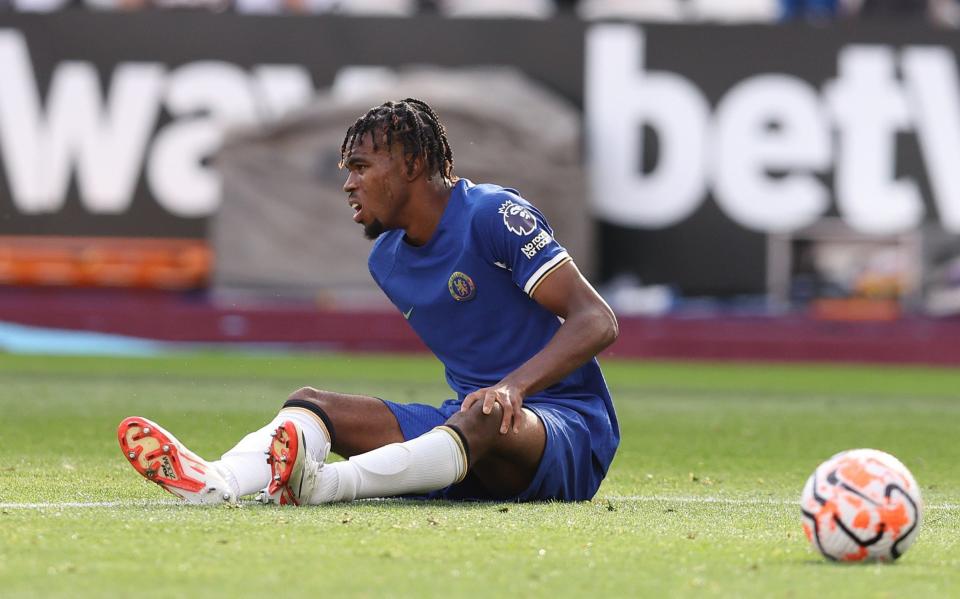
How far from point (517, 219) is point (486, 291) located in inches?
12.0

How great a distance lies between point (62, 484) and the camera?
22.5 feet

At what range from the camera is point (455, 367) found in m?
6.60

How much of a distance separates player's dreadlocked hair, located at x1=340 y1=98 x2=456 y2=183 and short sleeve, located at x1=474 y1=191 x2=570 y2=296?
0.28 metres

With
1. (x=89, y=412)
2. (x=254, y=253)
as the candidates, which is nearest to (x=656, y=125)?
(x=254, y=253)

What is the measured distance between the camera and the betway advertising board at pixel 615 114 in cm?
2119

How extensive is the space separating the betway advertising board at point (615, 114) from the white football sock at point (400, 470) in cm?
1556

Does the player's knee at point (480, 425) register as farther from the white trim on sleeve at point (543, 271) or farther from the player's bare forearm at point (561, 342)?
the white trim on sleeve at point (543, 271)

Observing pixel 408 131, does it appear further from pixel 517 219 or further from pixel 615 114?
pixel 615 114

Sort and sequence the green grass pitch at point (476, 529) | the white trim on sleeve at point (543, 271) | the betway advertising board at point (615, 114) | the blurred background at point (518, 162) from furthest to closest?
the betway advertising board at point (615, 114)
the blurred background at point (518, 162)
the white trim on sleeve at point (543, 271)
the green grass pitch at point (476, 529)

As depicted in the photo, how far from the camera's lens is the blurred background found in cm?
2030

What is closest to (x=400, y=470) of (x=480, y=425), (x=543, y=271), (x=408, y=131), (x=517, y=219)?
(x=480, y=425)

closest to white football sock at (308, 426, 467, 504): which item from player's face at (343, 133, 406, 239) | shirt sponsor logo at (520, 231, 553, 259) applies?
shirt sponsor logo at (520, 231, 553, 259)

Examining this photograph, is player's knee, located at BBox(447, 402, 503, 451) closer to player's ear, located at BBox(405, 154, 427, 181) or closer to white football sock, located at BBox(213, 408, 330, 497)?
white football sock, located at BBox(213, 408, 330, 497)

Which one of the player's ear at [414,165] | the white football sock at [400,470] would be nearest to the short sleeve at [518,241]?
the player's ear at [414,165]
